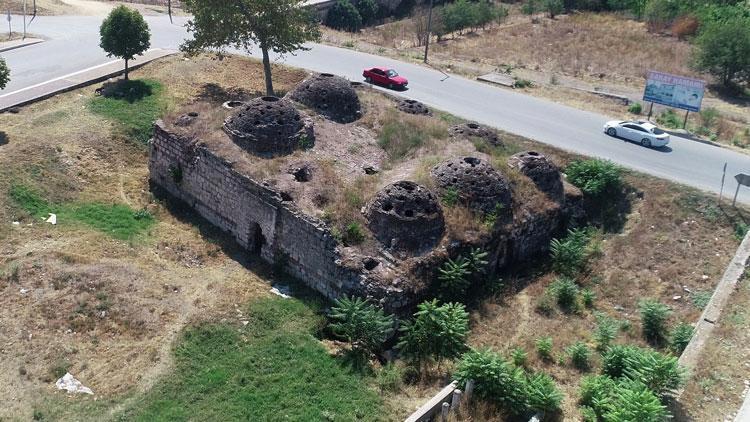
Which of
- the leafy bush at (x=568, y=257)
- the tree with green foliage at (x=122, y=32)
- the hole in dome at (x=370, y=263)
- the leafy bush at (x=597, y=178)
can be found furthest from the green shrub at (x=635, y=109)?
the tree with green foliage at (x=122, y=32)

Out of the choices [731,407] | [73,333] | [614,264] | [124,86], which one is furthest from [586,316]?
[124,86]

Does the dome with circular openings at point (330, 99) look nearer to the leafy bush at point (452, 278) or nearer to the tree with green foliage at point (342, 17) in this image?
the leafy bush at point (452, 278)

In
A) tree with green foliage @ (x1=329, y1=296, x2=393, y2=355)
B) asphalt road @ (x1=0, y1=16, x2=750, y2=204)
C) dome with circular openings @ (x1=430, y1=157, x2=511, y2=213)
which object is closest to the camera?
tree with green foliage @ (x1=329, y1=296, x2=393, y2=355)

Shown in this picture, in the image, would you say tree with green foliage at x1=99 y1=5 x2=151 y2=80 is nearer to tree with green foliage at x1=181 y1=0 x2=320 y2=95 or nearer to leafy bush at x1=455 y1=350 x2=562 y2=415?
tree with green foliage at x1=181 y1=0 x2=320 y2=95

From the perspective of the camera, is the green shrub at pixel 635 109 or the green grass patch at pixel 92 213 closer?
the green grass patch at pixel 92 213

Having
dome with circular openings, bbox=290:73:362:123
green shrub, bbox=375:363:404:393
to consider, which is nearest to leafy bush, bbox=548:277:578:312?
green shrub, bbox=375:363:404:393

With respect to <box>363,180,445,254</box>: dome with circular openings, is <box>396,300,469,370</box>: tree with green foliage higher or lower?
lower

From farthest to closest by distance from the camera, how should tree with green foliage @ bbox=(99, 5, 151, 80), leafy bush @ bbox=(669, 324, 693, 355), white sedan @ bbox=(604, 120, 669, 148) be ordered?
tree with green foliage @ bbox=(99, 5, 151, 80)
white sedan @ bbox=(604, 120, 669, 148)
leafy bush @ bbox=(669, 324, 693, 355)
